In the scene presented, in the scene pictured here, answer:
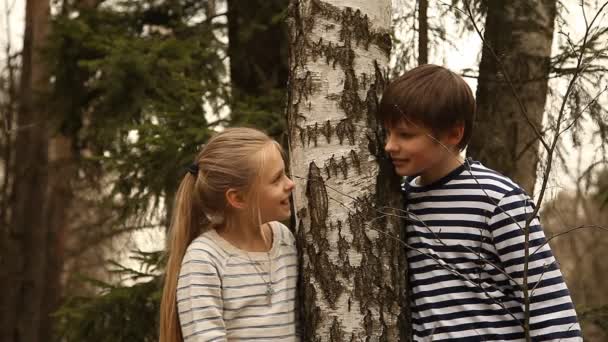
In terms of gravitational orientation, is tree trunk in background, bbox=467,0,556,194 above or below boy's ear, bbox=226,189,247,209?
above

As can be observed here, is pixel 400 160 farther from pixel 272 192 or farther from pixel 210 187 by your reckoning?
pixel 210 187

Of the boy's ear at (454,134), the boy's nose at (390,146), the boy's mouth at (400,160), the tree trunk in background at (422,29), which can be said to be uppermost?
the tree trunk in background at (422,29)

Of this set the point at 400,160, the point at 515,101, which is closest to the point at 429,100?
the point at 400,160

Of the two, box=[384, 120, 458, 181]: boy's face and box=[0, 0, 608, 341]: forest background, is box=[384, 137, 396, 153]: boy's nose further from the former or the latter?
box=[0, 0, 608, 341]: forest background

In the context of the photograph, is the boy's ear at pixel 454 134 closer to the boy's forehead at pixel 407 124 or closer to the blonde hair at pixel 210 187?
the boy's forehead at pixel 407 124

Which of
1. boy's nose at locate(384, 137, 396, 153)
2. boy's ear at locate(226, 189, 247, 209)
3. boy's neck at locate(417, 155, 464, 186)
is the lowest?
boy's ear at locate(226, 189, 247, 209)

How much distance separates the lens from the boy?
91.0 inches

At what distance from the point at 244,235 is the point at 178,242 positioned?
→ 0.23 meters

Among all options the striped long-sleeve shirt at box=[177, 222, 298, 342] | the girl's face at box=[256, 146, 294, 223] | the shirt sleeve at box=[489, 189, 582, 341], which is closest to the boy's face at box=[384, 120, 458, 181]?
the shirt sleeve at box=[489, 189, 582, 341]

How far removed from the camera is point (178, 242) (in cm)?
266

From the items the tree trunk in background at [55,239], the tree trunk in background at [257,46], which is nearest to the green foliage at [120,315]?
the tree trunk in background at [257,46]

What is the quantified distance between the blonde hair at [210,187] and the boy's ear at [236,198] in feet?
0.05

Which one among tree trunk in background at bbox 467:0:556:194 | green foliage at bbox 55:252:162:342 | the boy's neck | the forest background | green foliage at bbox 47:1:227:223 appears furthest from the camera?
green foliage at bbox 55:252:162:342

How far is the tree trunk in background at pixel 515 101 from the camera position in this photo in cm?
445
